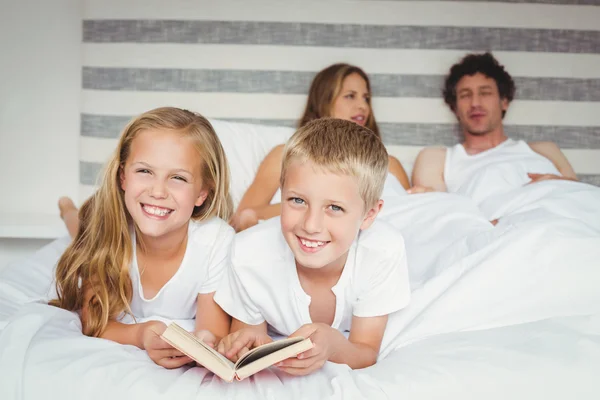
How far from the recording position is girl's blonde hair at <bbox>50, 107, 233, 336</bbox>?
1241 millimetres

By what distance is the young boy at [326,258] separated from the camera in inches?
42.0

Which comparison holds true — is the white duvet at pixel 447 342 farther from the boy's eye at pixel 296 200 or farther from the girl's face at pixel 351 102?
the girl's face at pixel 351 102

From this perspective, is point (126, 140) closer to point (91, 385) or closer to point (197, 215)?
point (197, 215)

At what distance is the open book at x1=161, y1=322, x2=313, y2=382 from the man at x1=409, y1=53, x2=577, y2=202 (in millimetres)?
1450

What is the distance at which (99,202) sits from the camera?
1300 mm

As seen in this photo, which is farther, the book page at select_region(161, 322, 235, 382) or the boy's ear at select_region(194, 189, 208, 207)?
the boy's ear at select_region(194, 189, 208, 207)

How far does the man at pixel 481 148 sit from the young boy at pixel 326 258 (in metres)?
1.03

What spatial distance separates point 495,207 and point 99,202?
4.17 ft

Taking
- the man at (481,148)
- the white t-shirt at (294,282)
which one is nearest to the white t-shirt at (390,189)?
the man at (481,148)

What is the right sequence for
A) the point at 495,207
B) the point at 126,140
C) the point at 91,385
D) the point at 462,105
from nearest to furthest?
the point at 91,385
the point at 126,140
the point at 495,207
the point at 462,105

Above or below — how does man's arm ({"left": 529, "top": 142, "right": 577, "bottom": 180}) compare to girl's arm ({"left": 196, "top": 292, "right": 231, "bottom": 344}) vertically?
above

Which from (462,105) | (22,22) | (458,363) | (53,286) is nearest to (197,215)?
(53,286)

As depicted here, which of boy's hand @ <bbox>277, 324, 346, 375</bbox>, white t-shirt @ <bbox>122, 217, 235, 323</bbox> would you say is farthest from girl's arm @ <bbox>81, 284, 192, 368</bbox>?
boy's hand @ <bbox>277, 324, 346, 375</bbox>

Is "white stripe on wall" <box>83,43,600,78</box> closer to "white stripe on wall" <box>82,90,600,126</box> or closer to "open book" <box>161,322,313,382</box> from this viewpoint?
"white stripe on wall" <box>82,90,600,126</box>
